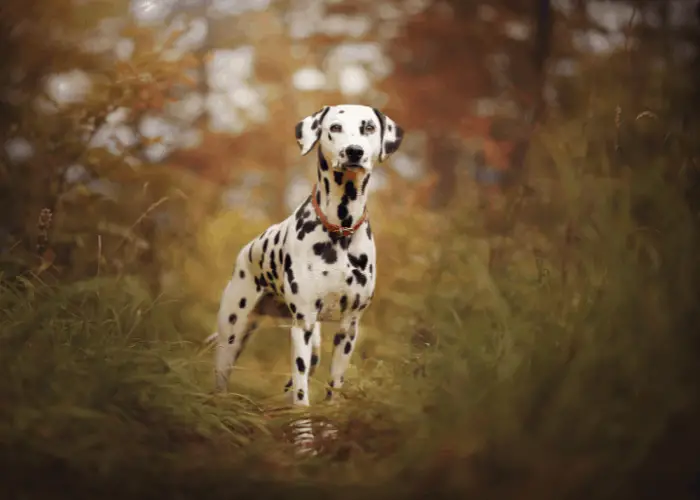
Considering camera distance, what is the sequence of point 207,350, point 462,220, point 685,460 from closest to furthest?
point 685,460, point 207,350, point 462,220

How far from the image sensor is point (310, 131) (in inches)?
84.3

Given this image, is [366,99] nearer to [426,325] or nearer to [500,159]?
[500,159]

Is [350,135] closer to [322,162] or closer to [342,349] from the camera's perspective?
[322,162]

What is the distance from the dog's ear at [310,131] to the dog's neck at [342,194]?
0.04 metres

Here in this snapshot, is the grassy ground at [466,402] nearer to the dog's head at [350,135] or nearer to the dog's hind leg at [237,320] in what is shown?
the dog's hind leg at [237,320]

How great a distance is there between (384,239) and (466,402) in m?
0.67

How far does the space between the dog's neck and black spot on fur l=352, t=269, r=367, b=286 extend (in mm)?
132

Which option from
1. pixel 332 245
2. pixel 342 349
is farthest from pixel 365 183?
pixel 342 349

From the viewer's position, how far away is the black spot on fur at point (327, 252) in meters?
2.11

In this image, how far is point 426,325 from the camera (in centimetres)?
232

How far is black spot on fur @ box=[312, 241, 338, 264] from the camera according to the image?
211cm

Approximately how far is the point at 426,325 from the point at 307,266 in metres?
0.45

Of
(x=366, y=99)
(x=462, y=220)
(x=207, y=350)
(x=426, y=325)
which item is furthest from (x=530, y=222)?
(x=207, y=350)

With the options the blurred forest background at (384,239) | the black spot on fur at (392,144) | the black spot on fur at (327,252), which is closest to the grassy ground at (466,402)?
the blurred forest background at (384,239)
